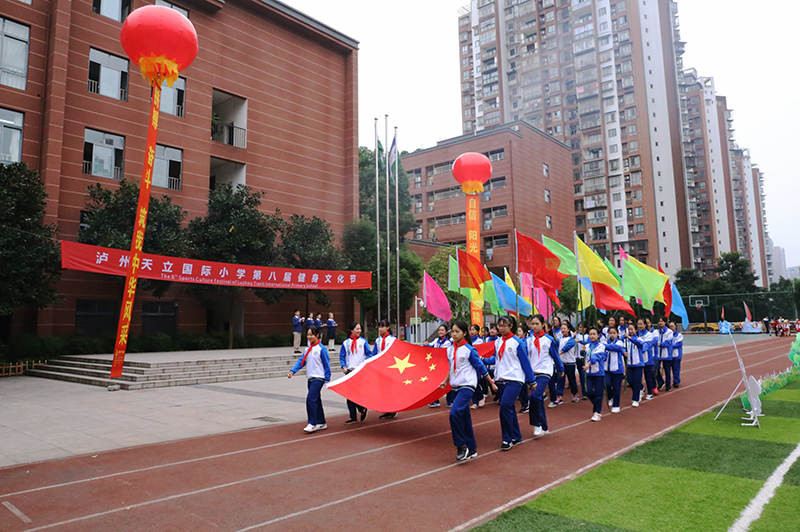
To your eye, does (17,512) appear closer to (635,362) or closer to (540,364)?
(540,364)

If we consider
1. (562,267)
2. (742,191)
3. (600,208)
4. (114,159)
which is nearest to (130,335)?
(114,159)

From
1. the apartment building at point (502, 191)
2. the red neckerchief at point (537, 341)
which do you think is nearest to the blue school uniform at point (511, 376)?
the red neckerchief at point (537, 341)

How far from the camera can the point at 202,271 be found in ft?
63.3

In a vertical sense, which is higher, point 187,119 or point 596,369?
point 187,119

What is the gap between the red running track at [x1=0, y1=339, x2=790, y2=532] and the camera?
4543 millimetres

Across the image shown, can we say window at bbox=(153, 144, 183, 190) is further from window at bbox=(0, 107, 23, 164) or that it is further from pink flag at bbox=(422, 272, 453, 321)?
pink flag at bbox=(422, 272, 453, 321)

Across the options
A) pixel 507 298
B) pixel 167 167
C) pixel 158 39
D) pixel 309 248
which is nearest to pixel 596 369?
pixel 507 298

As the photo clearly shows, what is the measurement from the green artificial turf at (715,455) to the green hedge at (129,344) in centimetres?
1827

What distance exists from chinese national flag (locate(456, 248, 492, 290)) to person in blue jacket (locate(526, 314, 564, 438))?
535 cm

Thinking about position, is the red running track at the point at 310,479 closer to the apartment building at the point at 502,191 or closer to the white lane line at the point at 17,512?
the white lane line at the point at 17,512

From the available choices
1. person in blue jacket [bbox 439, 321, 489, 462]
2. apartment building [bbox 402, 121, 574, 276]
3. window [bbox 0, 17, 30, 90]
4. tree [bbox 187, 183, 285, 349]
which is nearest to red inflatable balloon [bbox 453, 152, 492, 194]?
tree [bbox 187, 183, 285, 349]

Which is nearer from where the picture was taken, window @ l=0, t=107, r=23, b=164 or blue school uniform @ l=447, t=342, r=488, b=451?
blue school uniform @ l=447, t=342, r=488, b=451

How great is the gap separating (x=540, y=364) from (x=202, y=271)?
575 inches

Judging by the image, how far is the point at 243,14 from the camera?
86.7 feet
